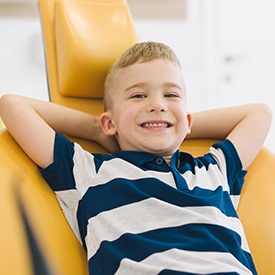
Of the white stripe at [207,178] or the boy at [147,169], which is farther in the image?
the white stripe at [207,178]

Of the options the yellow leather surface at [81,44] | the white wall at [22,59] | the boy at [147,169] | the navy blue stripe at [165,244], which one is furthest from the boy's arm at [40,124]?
the white wall at [22,59]

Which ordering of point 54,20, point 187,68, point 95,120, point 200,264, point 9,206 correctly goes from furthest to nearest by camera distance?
point 187,68 → point 54,20 → point 95,120 → point 9,206 → point 200,264

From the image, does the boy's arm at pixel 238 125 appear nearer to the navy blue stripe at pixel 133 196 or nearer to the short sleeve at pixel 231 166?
the short sleeve at pixel 231 166

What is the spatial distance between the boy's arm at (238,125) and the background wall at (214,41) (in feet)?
4.61

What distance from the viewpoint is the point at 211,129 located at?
122 cm

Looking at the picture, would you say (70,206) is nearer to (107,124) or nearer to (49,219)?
(49,219)

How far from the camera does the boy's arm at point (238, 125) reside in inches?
46.1

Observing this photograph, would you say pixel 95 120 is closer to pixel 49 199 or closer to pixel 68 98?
pixel 68 98

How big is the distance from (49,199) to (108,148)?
0.72ft

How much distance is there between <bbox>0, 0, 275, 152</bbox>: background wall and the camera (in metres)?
2.47

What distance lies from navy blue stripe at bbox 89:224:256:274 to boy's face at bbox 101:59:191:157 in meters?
0.22

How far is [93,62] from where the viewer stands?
122cm

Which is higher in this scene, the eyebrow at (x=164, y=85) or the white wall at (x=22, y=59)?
the eyebrow at (x=164, y=85)

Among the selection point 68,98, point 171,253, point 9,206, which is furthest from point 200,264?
point 68,98
